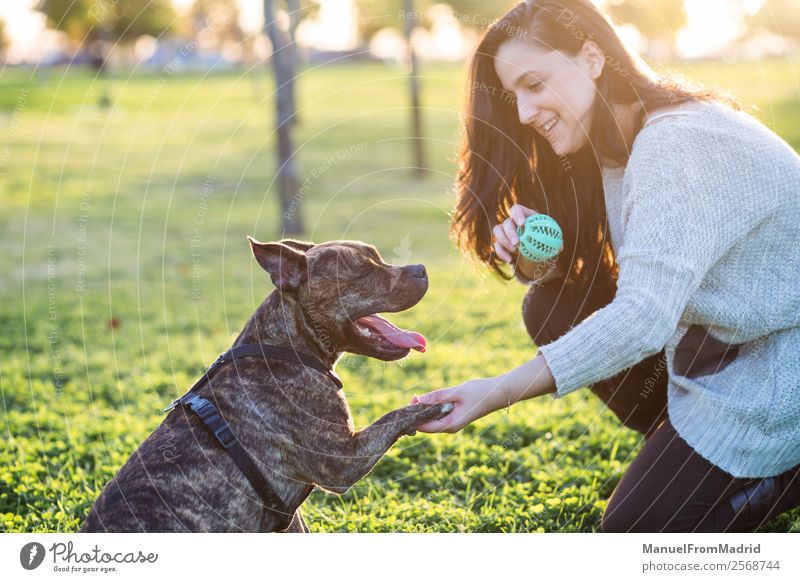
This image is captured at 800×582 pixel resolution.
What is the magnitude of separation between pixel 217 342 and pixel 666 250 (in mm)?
6195

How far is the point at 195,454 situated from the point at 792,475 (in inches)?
119

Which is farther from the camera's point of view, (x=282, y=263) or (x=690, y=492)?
(x=690, y=492)

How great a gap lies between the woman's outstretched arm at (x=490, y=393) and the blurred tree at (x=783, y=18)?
23.5 meters

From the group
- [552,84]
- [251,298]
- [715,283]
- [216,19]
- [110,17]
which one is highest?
[216,19]

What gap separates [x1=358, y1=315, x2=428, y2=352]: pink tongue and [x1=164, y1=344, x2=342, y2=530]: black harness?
37 centimetres

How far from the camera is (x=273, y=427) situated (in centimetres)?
414

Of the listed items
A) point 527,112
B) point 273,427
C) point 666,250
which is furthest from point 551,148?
point 273,427

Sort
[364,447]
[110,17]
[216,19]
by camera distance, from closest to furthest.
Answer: [364,447] → [216,19] → [110,17]

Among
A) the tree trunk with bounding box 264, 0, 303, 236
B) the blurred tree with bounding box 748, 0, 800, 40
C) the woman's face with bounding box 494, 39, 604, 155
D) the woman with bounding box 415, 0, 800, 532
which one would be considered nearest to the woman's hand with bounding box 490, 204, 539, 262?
the woman with bounding box 415, 0, 800, 532

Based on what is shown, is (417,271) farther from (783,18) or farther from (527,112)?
(783,18)

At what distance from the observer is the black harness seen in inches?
156

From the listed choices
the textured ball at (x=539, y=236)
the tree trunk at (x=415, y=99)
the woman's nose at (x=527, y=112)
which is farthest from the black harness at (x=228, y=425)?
the tree trunk at (x=415, y=99)

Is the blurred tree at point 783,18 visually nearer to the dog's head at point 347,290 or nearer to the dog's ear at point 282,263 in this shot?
the dog's head at point 347,290

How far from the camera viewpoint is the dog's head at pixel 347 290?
4.24 meters
